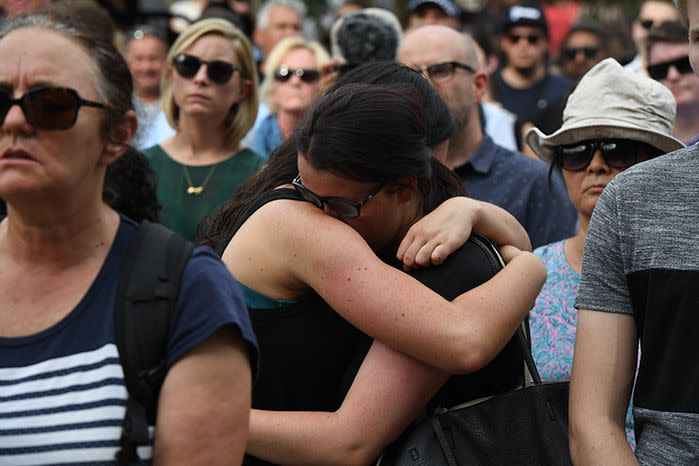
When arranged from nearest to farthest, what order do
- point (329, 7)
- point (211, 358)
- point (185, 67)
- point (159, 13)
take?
point (211, 358) → point (185, 67) → point (159, 13) → point (329, 7)

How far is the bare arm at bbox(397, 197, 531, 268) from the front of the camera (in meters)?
2.87

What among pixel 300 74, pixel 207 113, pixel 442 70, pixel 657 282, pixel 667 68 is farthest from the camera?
pixel 300 74

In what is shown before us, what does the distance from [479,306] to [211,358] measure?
81 centimetres

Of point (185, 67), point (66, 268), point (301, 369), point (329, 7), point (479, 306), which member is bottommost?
point (329, 7)

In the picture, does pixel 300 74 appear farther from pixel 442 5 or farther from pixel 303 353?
pixel 303 353

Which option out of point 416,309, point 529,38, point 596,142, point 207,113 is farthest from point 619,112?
point 529,38

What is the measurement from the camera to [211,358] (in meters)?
2.22

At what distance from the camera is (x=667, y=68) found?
630cm

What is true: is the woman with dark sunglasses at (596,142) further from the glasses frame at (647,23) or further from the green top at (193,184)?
the glasses frame at (647,23)

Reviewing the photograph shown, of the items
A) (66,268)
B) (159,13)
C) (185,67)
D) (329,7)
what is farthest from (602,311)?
(329,7)

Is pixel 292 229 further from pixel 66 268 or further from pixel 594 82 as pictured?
pixel 594 82

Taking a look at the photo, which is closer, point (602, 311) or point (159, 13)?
point (602, 311)

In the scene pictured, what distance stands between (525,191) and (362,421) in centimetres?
250

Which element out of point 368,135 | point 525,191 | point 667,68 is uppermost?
point 368,135
